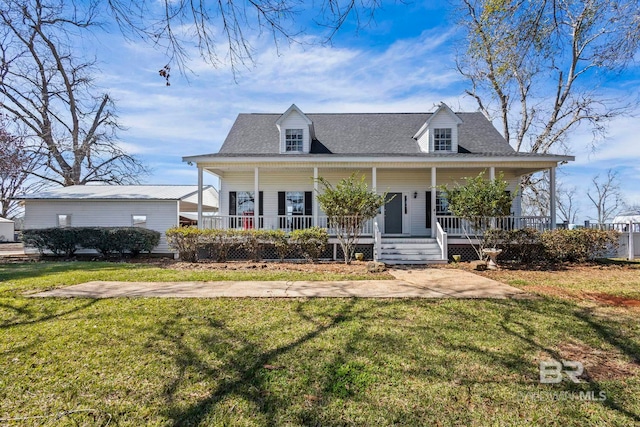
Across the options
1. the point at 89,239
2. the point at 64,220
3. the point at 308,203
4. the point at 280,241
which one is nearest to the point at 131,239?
the point at 89,239

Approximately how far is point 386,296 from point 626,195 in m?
55.0

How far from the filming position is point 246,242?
1108 cm

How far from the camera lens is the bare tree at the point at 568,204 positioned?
4277 cm

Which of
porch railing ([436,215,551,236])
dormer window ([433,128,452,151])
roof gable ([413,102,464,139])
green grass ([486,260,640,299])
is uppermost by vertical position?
roof gable ([413,102,464,139])

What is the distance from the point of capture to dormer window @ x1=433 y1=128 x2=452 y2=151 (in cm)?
1411

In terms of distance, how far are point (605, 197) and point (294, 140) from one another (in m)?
49.1

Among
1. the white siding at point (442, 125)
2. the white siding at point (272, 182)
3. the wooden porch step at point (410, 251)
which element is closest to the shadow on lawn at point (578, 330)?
the wooden porch step at point (410, 251)

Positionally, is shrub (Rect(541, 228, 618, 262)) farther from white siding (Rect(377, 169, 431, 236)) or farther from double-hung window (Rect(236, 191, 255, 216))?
double-hung window (Rect(236, 191, 255, 216))

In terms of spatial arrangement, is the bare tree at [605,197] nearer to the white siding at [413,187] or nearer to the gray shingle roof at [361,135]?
the gray shingle roof at [361,135]

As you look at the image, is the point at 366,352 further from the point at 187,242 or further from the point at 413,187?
the point at 413,187

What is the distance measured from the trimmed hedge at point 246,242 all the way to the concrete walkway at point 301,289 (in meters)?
3.80

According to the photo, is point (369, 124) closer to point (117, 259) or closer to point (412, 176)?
point (412, 176)

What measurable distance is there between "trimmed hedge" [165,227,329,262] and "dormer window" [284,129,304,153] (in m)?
4.80

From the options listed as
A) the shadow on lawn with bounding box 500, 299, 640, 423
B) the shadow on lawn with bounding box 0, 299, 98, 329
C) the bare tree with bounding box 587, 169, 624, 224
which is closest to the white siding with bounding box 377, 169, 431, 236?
the shadow on lawn with bounding box 500, 299, 640, 423
